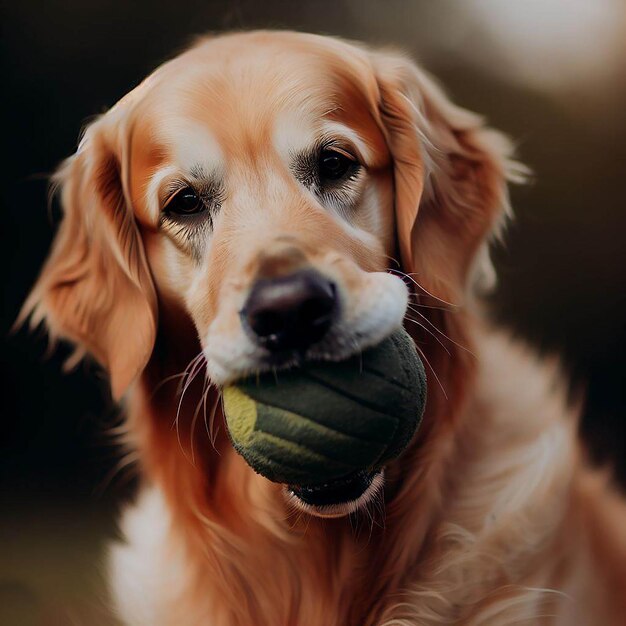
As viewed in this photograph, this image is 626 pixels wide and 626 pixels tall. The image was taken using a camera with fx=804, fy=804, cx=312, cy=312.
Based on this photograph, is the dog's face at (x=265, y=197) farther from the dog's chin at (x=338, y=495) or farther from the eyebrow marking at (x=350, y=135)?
the dog's chin at (x=338, y=495)

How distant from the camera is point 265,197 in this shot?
1433mm

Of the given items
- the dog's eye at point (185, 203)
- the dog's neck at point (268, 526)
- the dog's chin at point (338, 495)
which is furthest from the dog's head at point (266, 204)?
the dog's chin at point (338, 495)

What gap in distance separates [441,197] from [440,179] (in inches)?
1.4

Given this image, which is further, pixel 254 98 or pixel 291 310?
pixel 254 98

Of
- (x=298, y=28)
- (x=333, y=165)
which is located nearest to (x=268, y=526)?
(x=333, y=165)

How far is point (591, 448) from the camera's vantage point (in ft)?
6.29

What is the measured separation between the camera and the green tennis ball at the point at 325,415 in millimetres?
1221

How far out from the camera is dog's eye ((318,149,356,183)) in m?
1.48

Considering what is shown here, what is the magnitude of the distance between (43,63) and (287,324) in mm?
1178

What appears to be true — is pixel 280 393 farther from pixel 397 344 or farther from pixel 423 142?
pixel 423 142

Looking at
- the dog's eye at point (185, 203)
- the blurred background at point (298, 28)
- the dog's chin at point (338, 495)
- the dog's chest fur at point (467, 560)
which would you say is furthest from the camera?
the blurred background at point (298, 28)

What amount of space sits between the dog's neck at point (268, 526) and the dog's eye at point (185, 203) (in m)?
0.29

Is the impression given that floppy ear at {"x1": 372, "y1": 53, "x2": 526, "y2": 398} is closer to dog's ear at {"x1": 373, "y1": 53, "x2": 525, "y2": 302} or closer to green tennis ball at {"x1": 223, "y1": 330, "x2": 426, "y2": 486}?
dog's ear at {"x1": 373, "y1": 53, "x2": 525, "y2": 302}

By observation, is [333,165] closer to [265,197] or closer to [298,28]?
[265,197]
